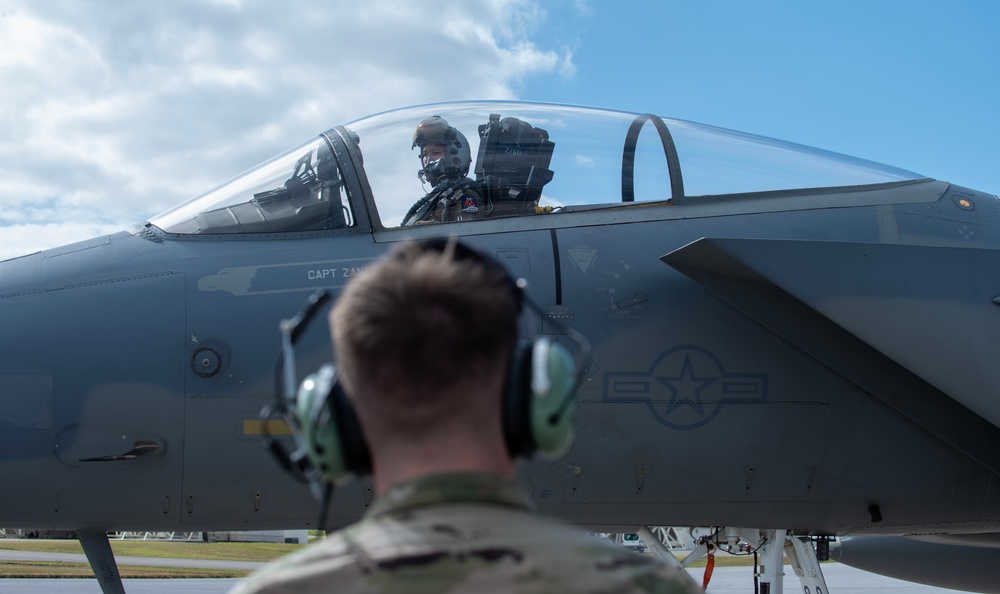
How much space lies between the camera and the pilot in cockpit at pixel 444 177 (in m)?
5.25

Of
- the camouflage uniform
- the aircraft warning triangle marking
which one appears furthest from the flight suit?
the camouflage uniform

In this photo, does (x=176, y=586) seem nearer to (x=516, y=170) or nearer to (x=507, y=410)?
(x=516, y=170)

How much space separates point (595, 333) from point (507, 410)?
3.38 m

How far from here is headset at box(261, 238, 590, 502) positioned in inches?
61.5

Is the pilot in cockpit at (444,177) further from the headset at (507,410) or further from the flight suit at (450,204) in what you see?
the headset at (507,410)

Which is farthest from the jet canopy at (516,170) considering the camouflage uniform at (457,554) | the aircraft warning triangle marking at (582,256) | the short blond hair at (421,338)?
the camouflage uniform at (457,554)

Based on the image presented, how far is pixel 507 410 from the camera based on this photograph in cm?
154

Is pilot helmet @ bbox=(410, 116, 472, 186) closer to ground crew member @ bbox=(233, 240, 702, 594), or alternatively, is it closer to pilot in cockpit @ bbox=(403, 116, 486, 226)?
pilot in cockpit @ bbox=(403, 116, 486, 226)

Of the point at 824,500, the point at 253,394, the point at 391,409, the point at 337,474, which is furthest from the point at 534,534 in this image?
the point at 824,500

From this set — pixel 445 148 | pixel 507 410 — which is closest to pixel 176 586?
pixel 445 148

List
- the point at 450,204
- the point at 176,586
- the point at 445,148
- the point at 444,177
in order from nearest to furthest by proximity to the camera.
Result: the point at 450,204
the point at 444,177
the point at 445,148
the point at 176,586

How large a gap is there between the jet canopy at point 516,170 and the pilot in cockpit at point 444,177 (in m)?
0.04

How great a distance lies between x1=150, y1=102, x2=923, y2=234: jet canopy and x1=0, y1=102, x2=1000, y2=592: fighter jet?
17 millimetres

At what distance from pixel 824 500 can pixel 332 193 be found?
3172mm
